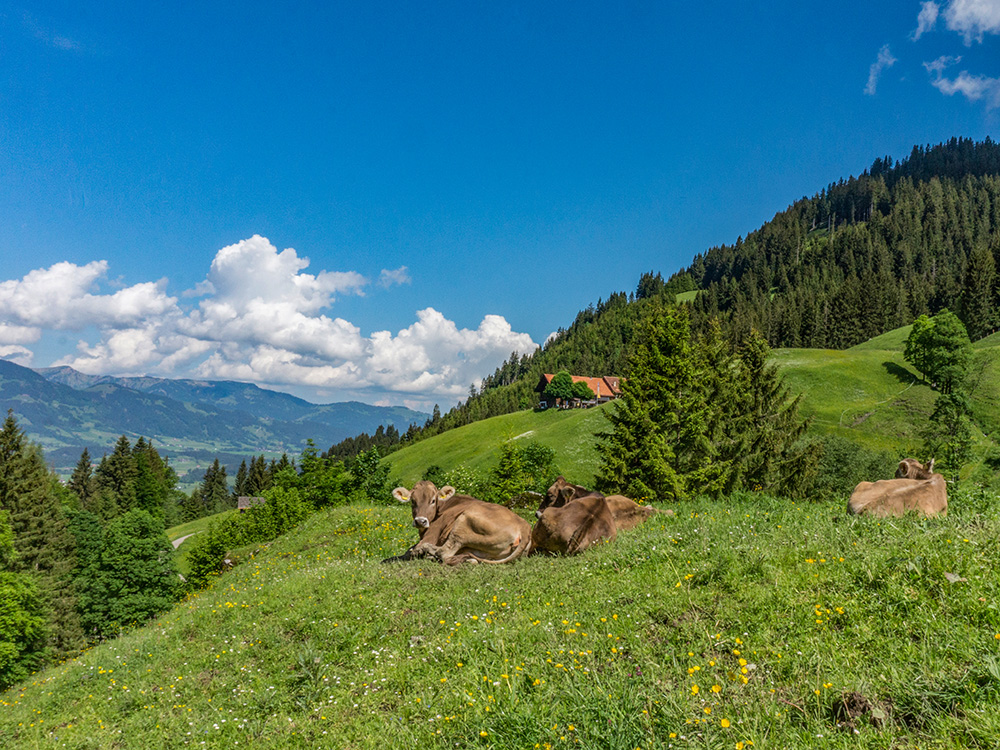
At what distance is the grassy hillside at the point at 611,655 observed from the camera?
444 centimetres

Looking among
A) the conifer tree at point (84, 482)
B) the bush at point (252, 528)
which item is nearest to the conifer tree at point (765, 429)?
the bush at point (252, 528)

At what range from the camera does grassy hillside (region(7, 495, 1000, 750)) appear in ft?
14.6

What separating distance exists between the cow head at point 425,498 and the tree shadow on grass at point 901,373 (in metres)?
86.5

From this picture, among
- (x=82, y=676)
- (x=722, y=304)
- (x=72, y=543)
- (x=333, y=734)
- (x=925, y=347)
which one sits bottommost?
(x=72, y=543)

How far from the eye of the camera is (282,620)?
9.80 meters

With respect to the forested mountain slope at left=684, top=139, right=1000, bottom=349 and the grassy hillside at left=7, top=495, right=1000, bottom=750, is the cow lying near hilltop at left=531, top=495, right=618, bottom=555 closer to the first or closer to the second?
the grassy hillside at left=7, top=495, right=1000, bottom=750

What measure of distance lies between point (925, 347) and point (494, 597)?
89.3m

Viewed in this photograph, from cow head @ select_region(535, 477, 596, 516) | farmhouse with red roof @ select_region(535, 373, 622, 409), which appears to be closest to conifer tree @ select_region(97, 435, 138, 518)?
farmhouse with red roof @ select_region(535, 373, 622, 409)

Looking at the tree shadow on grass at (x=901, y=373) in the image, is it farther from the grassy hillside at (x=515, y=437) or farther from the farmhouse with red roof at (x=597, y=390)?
the farmhouse with red roof at (x=597, y=390)

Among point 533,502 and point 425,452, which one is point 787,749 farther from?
point 425,452

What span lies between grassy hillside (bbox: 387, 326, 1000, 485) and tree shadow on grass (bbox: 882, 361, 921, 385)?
0.12m

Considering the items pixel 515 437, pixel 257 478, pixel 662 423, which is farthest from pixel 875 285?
pixel 257 478

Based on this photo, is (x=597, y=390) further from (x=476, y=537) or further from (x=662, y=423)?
(x=476, y=537)

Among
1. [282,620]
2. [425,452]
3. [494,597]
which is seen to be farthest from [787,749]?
[425,452]
